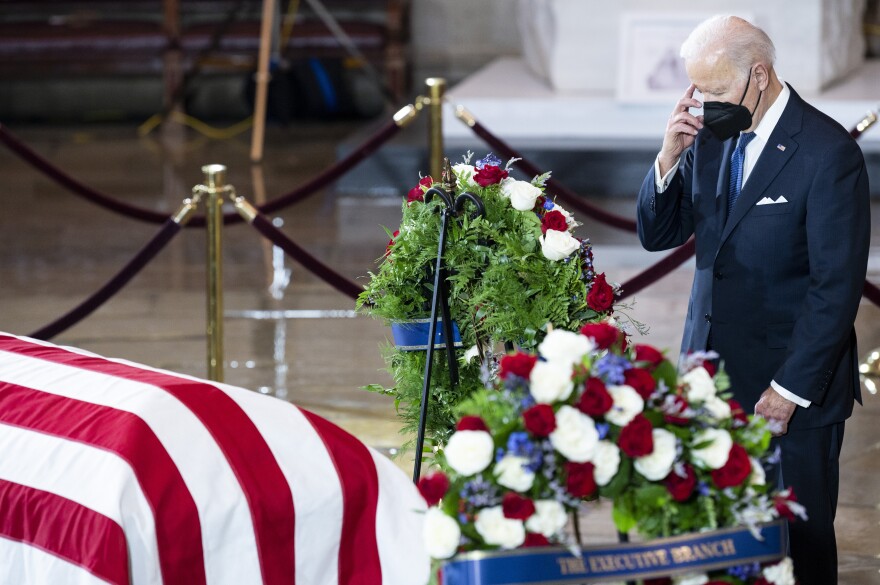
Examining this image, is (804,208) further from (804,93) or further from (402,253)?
(804,93)

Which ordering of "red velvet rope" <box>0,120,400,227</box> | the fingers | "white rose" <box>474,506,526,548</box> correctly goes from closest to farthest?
"white rose" <box>474,506,526,548</box> < the fingers < "red velvet rope" <box>0,120,400,227</box>

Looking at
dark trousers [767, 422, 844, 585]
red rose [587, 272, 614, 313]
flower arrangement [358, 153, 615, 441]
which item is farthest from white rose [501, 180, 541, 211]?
dark trousers [767, 422, 844, 585]

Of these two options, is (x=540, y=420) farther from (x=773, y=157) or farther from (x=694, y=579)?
Result: (x=773, y=157)

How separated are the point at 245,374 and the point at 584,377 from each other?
354 cm

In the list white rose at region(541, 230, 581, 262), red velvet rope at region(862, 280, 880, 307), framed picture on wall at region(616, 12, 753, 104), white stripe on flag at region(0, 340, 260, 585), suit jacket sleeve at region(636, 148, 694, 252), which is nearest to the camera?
white stripe on flag at region(0, 340, 260, 585)

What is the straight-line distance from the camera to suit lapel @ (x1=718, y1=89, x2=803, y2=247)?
2729 millimetres

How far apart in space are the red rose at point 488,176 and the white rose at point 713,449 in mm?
1199

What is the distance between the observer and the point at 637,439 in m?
1.86

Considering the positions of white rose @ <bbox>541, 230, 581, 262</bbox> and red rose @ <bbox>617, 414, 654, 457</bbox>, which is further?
white rose @ <bbox>541, 230, 581, 262</bbox>

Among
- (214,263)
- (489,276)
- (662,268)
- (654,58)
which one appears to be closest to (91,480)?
(489,276)

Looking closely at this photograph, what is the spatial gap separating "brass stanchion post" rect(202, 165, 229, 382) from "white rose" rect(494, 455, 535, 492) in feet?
9.45

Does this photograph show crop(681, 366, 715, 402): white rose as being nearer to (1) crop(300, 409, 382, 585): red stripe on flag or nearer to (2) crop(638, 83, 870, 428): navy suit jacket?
(2) crop(638, 83, 870, 428): navy suit jacket

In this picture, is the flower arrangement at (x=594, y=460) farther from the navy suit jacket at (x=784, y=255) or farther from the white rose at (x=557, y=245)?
the white rose at (x=557, y=245)

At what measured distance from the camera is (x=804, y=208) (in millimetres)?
2725
